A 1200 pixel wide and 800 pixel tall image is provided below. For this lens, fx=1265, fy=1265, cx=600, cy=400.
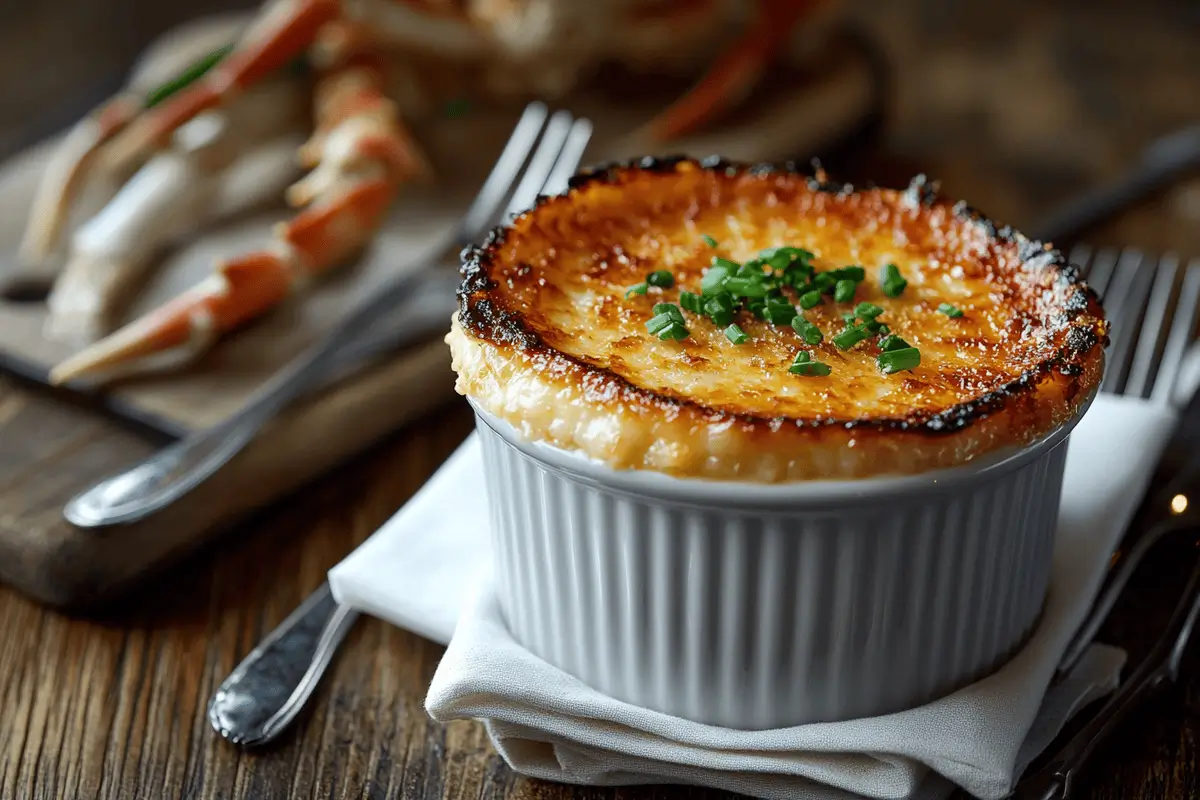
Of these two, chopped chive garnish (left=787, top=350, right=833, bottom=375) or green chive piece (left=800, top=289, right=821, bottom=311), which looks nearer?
chopped chive garnish (left=787, top=350, right=833, bottom=375)

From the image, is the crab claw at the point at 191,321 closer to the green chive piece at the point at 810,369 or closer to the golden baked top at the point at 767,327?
the golden baked top at the point at 767,327

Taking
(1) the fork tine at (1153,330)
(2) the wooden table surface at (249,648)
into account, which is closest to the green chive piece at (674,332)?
(2) the wooden table surface at (249,648)

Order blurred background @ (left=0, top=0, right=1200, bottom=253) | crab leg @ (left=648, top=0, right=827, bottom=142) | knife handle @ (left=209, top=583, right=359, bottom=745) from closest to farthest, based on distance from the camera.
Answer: knife handle @ (left=209, top=583, right=359, bottom=745), crab leg @ (left=648, top=0, right=827, bottom=142), blurred background @ (left=0, top=0, right=1200, bottom=253)

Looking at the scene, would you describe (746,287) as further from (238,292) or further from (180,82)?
(180,82)

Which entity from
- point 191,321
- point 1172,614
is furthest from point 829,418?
point 191,321

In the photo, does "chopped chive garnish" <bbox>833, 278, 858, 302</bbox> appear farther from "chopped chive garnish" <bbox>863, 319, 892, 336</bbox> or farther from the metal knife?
the metal knife

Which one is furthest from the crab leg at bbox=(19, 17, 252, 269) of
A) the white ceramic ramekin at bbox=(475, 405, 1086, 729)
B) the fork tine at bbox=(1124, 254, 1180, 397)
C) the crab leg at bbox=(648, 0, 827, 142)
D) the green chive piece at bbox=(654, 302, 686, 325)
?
the fork tine at bbox=(1124, 254, 1180, 397)

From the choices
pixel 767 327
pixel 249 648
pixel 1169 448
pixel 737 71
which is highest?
pixel 767 327
